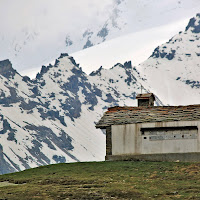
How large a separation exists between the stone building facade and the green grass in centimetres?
371

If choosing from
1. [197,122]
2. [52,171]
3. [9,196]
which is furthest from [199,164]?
[9,196]

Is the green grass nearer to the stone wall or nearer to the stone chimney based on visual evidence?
the stone wall

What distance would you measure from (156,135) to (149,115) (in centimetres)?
292

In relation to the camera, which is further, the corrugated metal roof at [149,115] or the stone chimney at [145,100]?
the stone chimney at [145,100]

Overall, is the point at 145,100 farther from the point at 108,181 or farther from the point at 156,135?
the point at 108,181

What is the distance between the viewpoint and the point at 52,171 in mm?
59094

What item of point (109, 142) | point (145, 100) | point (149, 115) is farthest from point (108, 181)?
point (145, 100)

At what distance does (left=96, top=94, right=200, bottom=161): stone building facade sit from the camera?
65438 millimetres

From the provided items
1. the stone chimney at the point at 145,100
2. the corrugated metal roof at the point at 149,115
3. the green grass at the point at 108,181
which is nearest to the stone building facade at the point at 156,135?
the corrugated metal roof at the point at 149,115

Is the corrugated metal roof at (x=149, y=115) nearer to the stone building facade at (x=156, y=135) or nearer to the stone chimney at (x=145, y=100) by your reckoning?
the stone building facade at (x=156, y=135)

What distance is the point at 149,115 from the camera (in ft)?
226

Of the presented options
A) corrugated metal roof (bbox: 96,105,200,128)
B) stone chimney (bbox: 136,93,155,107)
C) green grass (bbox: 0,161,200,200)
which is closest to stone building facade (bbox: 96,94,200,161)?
corrugated metal roof (bbox: 96,105,200,128)

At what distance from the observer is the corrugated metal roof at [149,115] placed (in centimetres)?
6694

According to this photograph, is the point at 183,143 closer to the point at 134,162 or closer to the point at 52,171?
the point at 134,162
